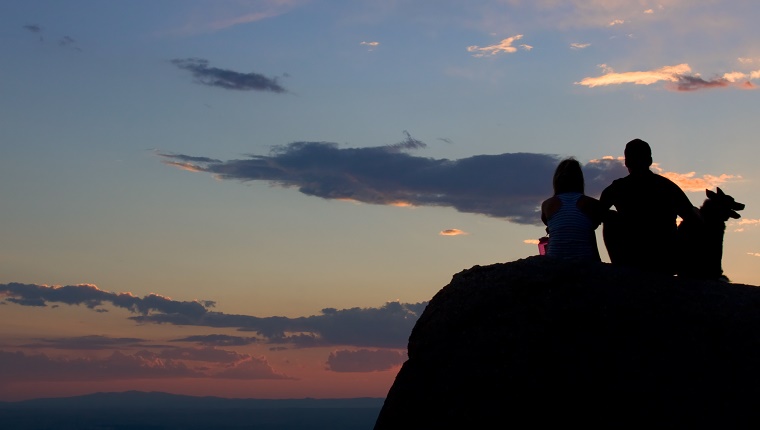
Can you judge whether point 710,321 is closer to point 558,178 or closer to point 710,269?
point 710,269

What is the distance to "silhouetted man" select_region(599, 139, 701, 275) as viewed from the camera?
37.3 ft

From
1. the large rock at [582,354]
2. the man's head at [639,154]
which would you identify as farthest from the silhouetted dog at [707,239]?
the man's head at [639,154]

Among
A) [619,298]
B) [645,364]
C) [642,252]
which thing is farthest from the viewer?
[642,252]

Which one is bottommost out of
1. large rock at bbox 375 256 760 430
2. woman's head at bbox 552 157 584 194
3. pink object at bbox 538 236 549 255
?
large rock at bbox 375 256 760 430

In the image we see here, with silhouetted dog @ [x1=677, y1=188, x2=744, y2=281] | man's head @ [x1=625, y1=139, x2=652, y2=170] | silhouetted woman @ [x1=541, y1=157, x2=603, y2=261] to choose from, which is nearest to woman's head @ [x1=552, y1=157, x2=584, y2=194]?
silhouetted woman @ [x1=541, y1=157, x2=603, y2=261]

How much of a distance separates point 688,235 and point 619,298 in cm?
189

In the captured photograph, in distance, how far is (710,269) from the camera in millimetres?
11414

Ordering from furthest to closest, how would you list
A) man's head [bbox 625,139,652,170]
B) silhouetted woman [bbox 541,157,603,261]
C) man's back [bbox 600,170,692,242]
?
man's head [bbox 625,139,652,170]
man's back [bbox 600,170,692,242]
silhouetted woman [bbox 541,157,603,261]

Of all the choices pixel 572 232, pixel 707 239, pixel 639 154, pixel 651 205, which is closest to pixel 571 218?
pixel 572 232

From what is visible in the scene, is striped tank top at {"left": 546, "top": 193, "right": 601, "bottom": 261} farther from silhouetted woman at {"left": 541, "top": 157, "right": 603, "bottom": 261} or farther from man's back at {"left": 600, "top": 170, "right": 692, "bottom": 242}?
man's back at {"left": 600, "top": 170, "right": 692, "bottom": 242}

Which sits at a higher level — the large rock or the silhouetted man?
the silhouetted man

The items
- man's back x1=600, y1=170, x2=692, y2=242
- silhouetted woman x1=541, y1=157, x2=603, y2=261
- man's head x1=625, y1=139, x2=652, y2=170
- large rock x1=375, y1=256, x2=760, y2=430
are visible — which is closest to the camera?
large rock x1=375, y1=256, x2=760, y2=430

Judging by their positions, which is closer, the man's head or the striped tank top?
the striped tank top


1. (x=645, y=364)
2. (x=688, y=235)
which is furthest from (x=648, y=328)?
(x=688, y=235)
